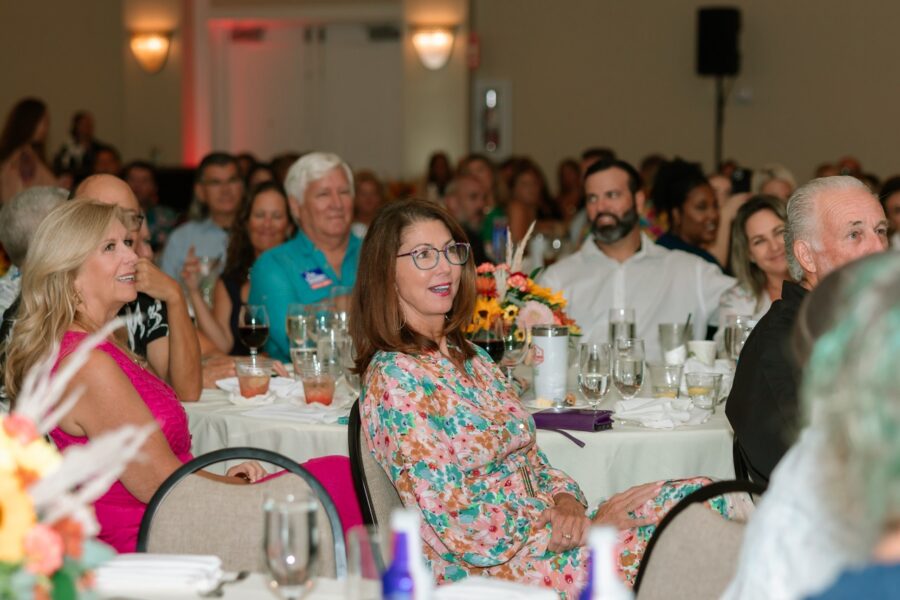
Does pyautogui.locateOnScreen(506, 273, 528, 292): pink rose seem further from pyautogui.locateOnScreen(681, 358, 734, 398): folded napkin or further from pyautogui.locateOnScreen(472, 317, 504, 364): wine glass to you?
pyautogui.locateOnScreen(681, 358, 734, 398): folded napkin

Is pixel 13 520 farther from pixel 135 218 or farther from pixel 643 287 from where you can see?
pixel 643 287

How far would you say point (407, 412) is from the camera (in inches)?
114

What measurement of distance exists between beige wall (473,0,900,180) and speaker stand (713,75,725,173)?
0.34 feet

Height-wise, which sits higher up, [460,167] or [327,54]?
[327,54]

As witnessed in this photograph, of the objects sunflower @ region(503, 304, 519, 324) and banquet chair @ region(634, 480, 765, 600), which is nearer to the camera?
banquet chair @ region(634, 480, 765, 600)

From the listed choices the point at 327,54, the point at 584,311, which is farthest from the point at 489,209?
the point at 327,54

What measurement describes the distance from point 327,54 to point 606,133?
11.8 feet

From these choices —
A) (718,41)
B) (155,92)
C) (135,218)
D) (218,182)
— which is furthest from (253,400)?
(155,92)

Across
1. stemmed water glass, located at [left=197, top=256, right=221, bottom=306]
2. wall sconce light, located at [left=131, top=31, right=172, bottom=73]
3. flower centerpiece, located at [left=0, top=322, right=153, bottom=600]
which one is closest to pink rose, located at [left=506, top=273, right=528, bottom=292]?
stemmed water glass, located at [left=197, top=256, right=221, bottom=306]

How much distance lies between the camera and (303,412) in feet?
12.3

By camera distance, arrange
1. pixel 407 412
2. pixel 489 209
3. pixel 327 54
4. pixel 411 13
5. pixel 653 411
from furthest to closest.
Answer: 1. pixel 327 54
2. pixel 411 13
3. pixel 489 209
4. pixel 653 411
5. pixel 407 412

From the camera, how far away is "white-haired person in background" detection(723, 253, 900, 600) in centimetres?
140

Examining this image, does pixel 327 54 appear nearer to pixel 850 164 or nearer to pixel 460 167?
pixel 460 167

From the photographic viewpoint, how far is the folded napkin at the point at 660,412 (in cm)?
357
